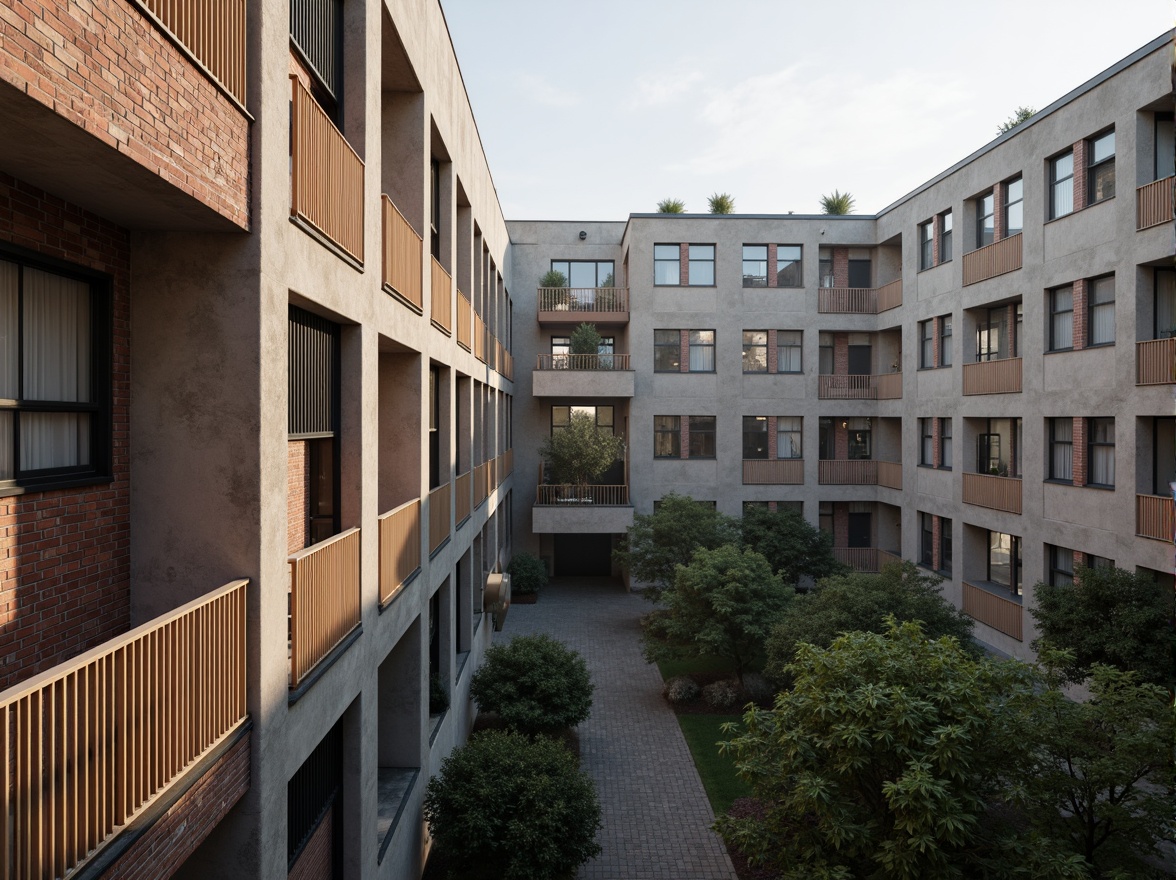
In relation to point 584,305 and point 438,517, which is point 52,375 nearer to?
point 438,517

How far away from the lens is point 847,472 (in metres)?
30.2

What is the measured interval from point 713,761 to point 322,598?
459 inches

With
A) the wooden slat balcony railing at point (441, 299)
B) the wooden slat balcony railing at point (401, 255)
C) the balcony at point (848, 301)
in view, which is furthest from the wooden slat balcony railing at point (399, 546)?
the balcony at point (848, 301)

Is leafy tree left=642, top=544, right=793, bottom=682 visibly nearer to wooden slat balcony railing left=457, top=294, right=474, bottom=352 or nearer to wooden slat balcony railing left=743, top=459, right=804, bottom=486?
wooden slat balcony railing left=457, top=294, right=474, bottom=352

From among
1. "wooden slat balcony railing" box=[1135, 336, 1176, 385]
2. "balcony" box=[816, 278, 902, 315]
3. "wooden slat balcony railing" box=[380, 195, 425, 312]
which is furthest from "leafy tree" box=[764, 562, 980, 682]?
"balcony" box=[816, 278, 902, 315]

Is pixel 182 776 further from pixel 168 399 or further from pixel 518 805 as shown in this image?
pixel 518 805

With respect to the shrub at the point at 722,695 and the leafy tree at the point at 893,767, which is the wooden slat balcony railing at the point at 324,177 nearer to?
the leafy tree at the point at 893,767

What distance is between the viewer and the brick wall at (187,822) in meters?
3.72

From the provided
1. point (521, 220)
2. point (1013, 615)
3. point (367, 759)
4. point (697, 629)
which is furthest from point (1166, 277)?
point (521, 220)

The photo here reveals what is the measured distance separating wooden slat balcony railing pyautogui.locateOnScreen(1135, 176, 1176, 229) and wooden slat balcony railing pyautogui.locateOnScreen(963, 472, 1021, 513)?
291 inches

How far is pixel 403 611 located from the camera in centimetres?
934

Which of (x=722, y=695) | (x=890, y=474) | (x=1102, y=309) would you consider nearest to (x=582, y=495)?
(x=722, y=695)

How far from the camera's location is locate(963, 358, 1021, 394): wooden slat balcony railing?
21.0 metres

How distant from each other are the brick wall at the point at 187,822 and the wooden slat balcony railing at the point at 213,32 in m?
4.14
